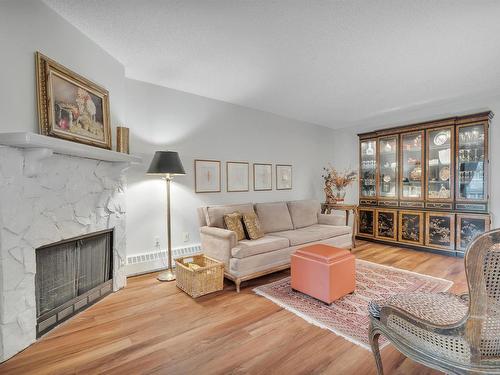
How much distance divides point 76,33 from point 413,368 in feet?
12.1

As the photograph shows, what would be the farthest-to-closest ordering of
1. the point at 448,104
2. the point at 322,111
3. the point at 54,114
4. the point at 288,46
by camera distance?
1. the point at 322,111
2. the point at 448,104
3. the point at 288,46
4. the point at 54,114

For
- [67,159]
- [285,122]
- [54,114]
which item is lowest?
[67,159]

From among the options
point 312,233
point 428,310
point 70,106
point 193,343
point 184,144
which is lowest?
point 193,343

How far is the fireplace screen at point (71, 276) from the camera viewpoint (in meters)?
1.96

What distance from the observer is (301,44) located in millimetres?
2318

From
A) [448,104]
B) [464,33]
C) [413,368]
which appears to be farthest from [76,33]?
[448,104]

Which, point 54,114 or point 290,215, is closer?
point 54,114

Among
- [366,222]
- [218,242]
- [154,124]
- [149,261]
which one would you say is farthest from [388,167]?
[149,261]

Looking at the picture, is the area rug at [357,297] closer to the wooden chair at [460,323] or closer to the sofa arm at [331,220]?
the wooden chair at [460,323]

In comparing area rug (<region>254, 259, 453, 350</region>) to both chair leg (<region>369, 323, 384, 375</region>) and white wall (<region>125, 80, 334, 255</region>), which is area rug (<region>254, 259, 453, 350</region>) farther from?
white wall (<region>125, 80, 334, 255</region>)

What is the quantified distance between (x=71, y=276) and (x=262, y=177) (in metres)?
3.03

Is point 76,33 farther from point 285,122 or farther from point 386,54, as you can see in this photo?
point 285,122

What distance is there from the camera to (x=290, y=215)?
13.6 ft

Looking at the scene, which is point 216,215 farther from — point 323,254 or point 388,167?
point 388,167
